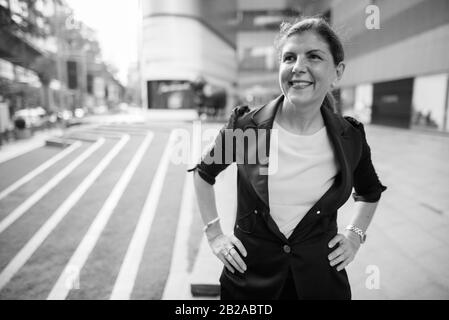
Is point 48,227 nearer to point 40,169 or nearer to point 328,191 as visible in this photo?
point 40,169

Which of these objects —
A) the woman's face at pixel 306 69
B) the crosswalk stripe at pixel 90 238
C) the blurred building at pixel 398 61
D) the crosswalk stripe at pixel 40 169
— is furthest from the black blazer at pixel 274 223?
the crosswalk stripe at pixel 40 169

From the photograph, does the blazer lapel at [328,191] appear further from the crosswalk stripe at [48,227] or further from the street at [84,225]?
the crosswalk stripe at [48,227]

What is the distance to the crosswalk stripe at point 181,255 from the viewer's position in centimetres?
239

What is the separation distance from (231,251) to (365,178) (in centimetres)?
61

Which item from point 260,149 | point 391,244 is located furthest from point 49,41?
point 391,244

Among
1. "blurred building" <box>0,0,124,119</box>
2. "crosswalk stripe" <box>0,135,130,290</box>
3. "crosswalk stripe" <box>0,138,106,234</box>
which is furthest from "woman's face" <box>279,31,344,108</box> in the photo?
"crosswalk stripe" <box>0,135,130,290</box>

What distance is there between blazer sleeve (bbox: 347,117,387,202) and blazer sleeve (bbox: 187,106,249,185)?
0.47 metres

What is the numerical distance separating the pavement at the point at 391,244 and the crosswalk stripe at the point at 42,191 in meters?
0.39

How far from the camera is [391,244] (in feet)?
9.20

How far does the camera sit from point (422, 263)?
2.45 metres

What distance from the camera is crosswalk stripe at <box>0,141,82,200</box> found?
7.80 feet

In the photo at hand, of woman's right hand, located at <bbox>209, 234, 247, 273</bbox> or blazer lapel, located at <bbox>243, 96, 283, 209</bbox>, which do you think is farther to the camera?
woman's right hand, located at <bbox>209, 234, 247, 273</bbox>

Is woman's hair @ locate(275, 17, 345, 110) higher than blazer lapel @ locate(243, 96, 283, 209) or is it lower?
higher

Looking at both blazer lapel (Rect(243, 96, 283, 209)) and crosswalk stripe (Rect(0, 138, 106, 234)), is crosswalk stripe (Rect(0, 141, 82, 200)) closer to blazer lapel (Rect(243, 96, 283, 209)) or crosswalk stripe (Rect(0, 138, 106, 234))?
crosswalk stripe (Rect(0, 138, 106, 234))
